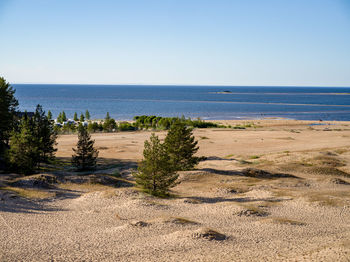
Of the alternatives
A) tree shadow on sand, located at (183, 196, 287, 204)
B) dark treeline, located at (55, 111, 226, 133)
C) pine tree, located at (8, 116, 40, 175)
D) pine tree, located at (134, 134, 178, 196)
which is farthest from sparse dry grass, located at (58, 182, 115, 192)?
dark treeline, located at (55, 111, 226, 133)

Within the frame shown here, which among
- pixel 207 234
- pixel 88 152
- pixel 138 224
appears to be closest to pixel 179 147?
pixel 88 152

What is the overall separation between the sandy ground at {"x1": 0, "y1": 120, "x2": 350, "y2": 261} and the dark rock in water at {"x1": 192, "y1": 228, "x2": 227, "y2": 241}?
9cm

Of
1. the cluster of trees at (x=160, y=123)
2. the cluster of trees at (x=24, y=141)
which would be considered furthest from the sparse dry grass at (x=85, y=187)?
the cluster of trees at (x=160, y=123)

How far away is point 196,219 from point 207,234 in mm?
3537

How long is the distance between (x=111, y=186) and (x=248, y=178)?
13362mm

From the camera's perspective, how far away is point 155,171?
2536 cm

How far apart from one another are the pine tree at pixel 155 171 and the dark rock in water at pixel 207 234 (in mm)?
8559

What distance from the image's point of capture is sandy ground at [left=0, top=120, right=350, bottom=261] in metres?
15.1

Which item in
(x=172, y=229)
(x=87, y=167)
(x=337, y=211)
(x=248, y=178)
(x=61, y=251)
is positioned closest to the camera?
(x=61, y=251)

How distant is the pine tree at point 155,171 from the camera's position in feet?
82.7

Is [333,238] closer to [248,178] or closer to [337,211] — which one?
[337,211]

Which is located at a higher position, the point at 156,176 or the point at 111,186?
the point at 156,176

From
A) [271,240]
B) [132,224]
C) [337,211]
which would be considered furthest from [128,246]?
[337,211]

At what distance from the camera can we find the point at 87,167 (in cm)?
3684
